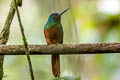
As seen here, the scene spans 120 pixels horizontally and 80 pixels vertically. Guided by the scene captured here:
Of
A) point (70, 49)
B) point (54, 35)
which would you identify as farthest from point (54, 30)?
point (70, 49)

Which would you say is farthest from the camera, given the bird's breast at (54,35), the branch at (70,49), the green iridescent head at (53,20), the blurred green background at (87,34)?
the green iridescent head at (53,20)

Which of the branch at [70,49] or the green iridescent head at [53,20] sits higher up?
the green iridescent head at [53,20]

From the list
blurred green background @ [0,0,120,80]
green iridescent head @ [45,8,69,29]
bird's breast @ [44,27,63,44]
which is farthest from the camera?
green iridescent head @ [45,8,69,29]

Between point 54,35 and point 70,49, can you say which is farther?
point 54,35

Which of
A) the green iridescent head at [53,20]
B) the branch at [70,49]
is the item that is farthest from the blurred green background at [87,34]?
the branch at [70,49]

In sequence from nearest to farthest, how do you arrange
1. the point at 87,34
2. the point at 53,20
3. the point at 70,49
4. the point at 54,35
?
the point at 70,49
the point at 54,35
the point at 53,20
the point at 87,34

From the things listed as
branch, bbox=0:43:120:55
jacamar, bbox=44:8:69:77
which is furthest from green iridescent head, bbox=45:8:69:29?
branch, bbox=0:43:120:55

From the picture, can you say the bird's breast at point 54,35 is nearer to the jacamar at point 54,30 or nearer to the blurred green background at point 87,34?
the jacamar at point 54,30

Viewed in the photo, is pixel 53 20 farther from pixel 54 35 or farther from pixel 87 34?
pixel 87 34

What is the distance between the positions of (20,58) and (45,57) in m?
0.51

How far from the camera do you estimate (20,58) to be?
4816 millimetres

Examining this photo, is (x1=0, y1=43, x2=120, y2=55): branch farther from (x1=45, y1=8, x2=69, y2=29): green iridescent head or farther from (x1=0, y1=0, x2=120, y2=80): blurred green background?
(x1=45, y1=8, x2=69, y2=29): green iridescent head

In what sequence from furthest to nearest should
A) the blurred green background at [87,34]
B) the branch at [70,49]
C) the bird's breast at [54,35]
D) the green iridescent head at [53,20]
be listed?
the green iridescent head at [53,20] < the bird's breast at [54,35] < the blurred green background at [87,34] < the branch at [70,49]

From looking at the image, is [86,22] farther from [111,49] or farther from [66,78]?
[66,78]
